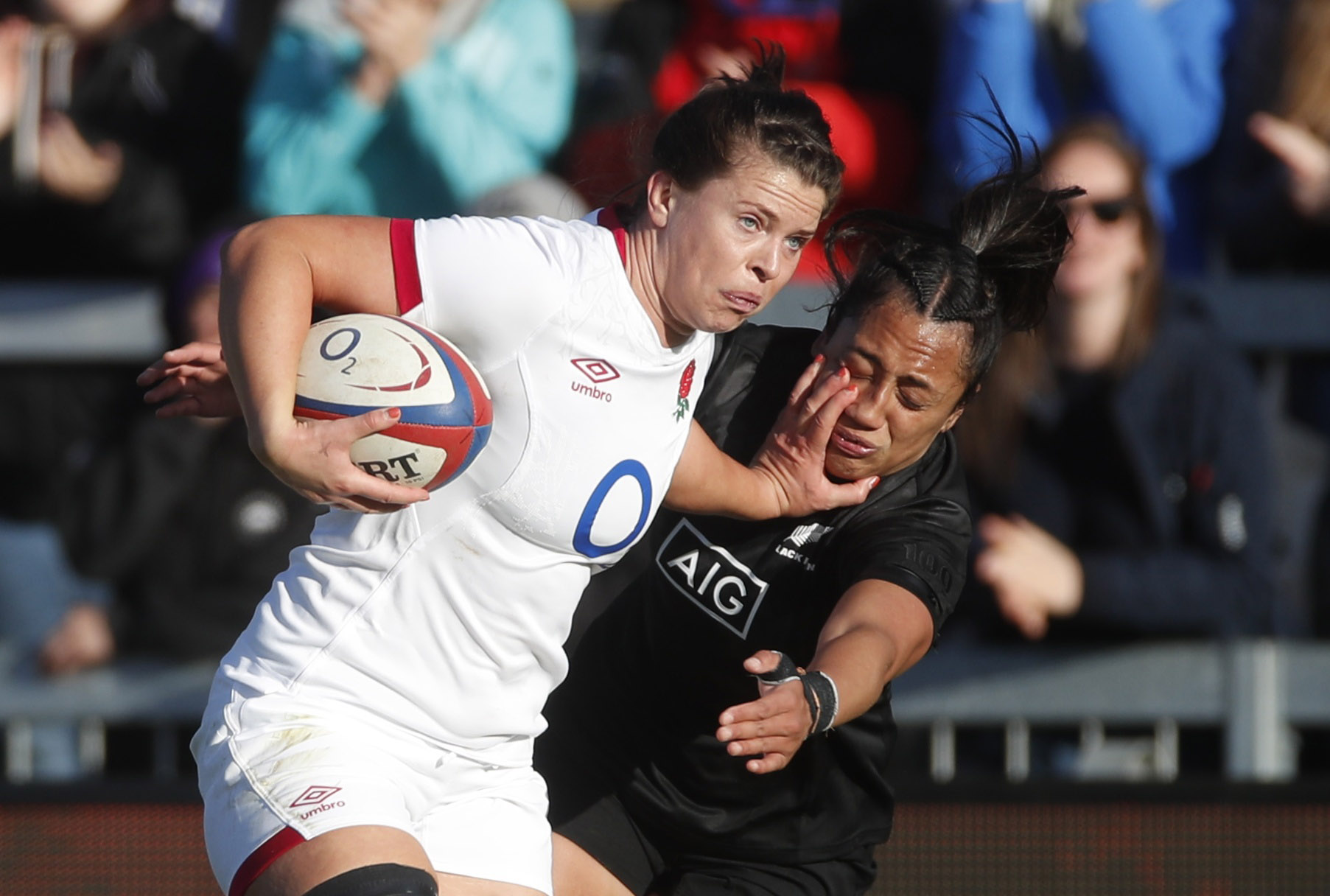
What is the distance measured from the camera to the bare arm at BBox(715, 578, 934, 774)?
7.67ft

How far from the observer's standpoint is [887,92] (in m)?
5.33

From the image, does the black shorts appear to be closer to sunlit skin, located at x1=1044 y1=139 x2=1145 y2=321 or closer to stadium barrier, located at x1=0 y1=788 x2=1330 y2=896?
stadium barrier, located at x1=0 y1=788 x2=1330 y2=896

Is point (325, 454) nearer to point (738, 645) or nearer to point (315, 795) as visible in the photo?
point (315, 795)

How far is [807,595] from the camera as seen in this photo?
3033 mm

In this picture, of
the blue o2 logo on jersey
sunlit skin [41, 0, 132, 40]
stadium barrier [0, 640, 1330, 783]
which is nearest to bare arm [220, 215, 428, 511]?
the blue o2 logo on jersey

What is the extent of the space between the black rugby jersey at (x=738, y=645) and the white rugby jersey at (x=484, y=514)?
17.6 inches

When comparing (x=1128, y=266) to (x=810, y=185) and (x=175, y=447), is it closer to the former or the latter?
(x=810, y=185)

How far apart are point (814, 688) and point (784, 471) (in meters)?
0.55

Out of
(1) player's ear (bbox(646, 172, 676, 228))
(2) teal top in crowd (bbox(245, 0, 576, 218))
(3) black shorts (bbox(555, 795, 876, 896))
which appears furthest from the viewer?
(2) teal top in crowd (bbox(245, 0, 576, 218))

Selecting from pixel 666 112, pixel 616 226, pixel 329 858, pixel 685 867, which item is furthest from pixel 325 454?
pixel 666 112

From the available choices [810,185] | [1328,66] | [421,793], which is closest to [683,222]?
[810,185]

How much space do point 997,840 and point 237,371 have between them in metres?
2.64

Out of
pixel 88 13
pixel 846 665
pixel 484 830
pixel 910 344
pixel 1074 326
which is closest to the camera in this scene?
pixel 846 665

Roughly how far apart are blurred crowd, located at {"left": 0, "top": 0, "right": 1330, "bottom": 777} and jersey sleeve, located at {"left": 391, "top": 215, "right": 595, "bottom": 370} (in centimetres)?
188
